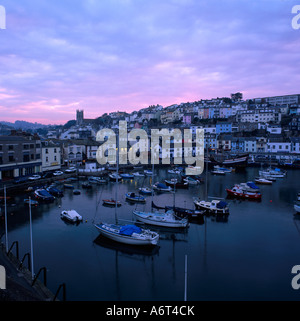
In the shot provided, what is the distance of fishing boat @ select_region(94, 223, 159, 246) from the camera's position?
1284 cm

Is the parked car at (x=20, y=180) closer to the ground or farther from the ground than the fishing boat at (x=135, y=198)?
farther from the ground

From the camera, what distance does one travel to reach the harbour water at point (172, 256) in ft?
31.1

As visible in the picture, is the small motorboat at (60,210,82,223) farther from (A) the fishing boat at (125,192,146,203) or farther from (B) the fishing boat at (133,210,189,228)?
(A) the fishing boat at (125,192,146,203)

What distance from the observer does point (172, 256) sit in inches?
479

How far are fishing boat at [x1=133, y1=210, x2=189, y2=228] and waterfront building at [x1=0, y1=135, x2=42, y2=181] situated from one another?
17.3m

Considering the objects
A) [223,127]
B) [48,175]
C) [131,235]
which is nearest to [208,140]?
[223,127]

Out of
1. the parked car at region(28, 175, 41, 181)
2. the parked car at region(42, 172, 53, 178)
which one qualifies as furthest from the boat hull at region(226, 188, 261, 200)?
the parked car at region(42, 172, 53, 178)

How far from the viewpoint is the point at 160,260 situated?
1179cm

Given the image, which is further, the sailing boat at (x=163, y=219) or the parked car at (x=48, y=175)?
the parked car at (x=48, y=175)

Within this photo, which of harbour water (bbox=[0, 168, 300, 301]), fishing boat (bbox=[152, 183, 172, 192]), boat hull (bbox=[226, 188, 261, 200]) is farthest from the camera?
fishing boat (bbox=[152, 183, 172, 192])

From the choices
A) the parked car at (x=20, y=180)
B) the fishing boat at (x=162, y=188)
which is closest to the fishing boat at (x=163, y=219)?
the fishing boat at (x=162, y=188)

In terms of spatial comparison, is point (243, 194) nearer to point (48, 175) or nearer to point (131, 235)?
point (131, 235)

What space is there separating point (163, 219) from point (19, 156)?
19.7m

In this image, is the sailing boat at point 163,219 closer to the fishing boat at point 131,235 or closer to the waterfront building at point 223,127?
the fishing boat at point 131,235
